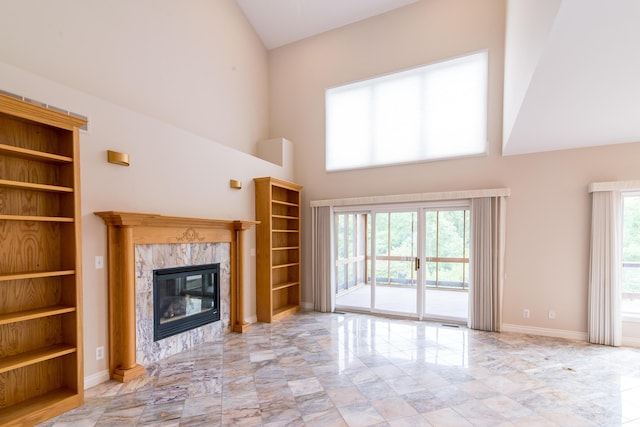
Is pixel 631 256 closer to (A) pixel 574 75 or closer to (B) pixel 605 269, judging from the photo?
(B) pixel 605 269

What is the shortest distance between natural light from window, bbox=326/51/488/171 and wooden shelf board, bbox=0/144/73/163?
4231 mm

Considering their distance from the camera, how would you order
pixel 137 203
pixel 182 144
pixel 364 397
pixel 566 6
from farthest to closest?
pixel 182 144 → pixel 137 203 → pixel 364 397 → pixel 566 6

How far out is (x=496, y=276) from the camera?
449cm

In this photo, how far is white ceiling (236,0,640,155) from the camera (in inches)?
69.6

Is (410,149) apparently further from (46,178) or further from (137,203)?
(46,178)

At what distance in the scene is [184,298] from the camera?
3.90m

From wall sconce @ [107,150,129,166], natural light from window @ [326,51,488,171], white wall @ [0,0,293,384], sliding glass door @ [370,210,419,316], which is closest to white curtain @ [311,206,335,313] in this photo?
sliding glass door @ [370,210,419,316]

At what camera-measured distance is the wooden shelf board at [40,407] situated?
2.22 m

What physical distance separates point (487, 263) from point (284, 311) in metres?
3.54

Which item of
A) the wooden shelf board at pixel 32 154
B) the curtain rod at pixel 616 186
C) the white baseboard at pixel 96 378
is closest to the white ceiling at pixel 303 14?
the curtain rod at pixel 616 186

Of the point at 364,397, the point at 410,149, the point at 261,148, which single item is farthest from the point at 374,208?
the point at 364,397

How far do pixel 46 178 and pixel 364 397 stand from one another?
353 cm

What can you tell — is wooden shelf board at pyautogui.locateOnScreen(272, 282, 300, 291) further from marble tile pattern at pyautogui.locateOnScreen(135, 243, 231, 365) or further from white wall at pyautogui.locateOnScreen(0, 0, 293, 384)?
marble tile pattern at pyautogui.locateOnScreen(135, 243, 231, 365)

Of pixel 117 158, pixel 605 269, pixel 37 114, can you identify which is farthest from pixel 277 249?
pixel 605 269
